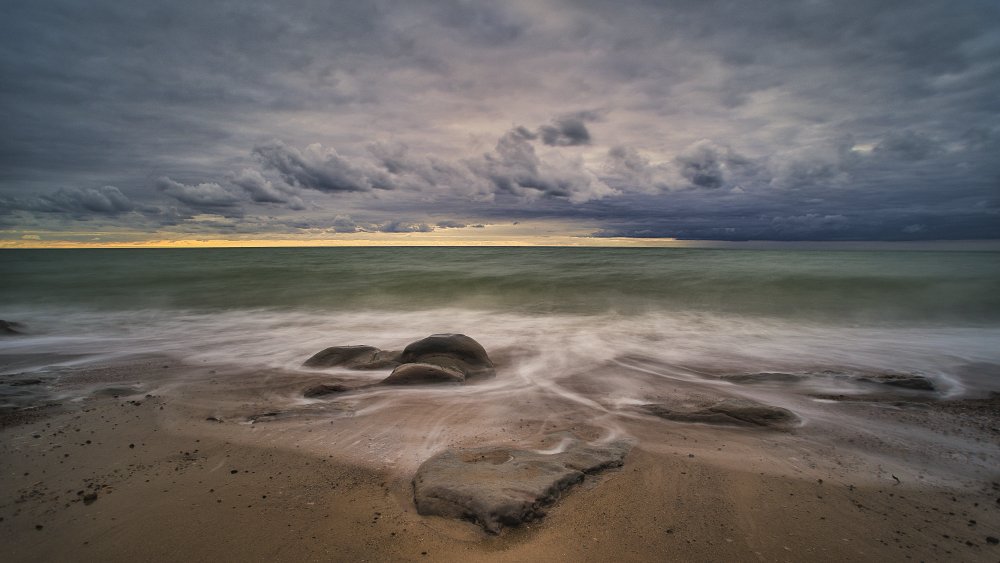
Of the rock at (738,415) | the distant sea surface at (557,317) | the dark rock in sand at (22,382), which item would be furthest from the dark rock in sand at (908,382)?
the dark rock in sand at (22,382)

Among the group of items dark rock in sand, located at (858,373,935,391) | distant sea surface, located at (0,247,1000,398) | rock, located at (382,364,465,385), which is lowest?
distant sea surface, located at (0,247,1000,398)

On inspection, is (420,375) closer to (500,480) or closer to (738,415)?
(500,480)

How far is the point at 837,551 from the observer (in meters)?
2.62

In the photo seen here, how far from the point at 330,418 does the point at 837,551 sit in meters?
4.31

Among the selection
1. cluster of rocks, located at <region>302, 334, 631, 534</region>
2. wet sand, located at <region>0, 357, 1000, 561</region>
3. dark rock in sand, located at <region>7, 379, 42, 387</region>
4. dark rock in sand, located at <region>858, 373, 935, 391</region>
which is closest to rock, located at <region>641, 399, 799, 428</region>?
wet sand, located at <region>0, 357, 1000, 561</region>

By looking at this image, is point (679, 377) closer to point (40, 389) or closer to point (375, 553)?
point (375, 553)

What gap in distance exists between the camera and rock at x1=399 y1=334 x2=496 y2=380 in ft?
22.6

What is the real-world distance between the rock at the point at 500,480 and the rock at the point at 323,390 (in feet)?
8.50

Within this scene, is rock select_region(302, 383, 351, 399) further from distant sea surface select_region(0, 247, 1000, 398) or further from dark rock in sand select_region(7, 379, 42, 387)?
dark rock in sand select_region(7, 379, 42, 387)

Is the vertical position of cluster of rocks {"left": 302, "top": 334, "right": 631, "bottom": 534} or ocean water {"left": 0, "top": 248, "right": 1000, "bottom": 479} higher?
cluster of rocks {"left": 302, "top": 334, "right": 631, "bottom": 534}

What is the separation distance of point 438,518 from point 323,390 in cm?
344

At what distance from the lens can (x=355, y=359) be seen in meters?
7.34

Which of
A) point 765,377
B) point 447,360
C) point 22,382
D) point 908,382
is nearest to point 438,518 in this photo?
point 447,360

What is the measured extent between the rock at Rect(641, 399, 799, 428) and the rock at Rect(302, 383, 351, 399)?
3.82 metres
